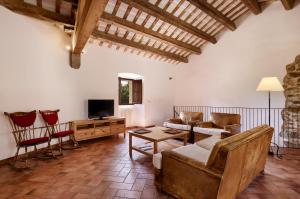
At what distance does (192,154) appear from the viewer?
2.31 metres

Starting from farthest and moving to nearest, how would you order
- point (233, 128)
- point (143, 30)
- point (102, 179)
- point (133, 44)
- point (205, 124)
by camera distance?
point (133, 44), point (143, 30), point (205, 124), point (233, 128), point (102, 179)

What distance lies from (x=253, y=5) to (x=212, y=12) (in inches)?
47.4

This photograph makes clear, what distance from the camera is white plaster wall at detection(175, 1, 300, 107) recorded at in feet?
16.9

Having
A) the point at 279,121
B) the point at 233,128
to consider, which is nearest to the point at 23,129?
the point at 233,128

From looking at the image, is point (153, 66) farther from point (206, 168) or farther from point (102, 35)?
point (206, 168)

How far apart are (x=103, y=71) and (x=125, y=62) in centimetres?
93

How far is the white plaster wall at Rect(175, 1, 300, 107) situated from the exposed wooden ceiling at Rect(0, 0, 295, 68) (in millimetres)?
315

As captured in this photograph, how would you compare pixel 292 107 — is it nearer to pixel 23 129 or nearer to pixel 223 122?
pixel 223 122

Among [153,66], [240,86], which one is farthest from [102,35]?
[240,86]

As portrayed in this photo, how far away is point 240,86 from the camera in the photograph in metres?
5.98

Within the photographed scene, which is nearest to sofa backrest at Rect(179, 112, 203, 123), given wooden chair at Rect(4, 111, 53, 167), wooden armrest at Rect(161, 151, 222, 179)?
wooden armrest at Rect(161, 151, 222, 179)

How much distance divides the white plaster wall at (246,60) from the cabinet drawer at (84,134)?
14.2ft

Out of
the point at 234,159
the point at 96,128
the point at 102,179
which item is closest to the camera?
the point at 234,159

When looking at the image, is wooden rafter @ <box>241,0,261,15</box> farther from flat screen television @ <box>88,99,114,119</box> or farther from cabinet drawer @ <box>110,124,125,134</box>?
cabinet drawer @ <box>110,124,125,134</box>
